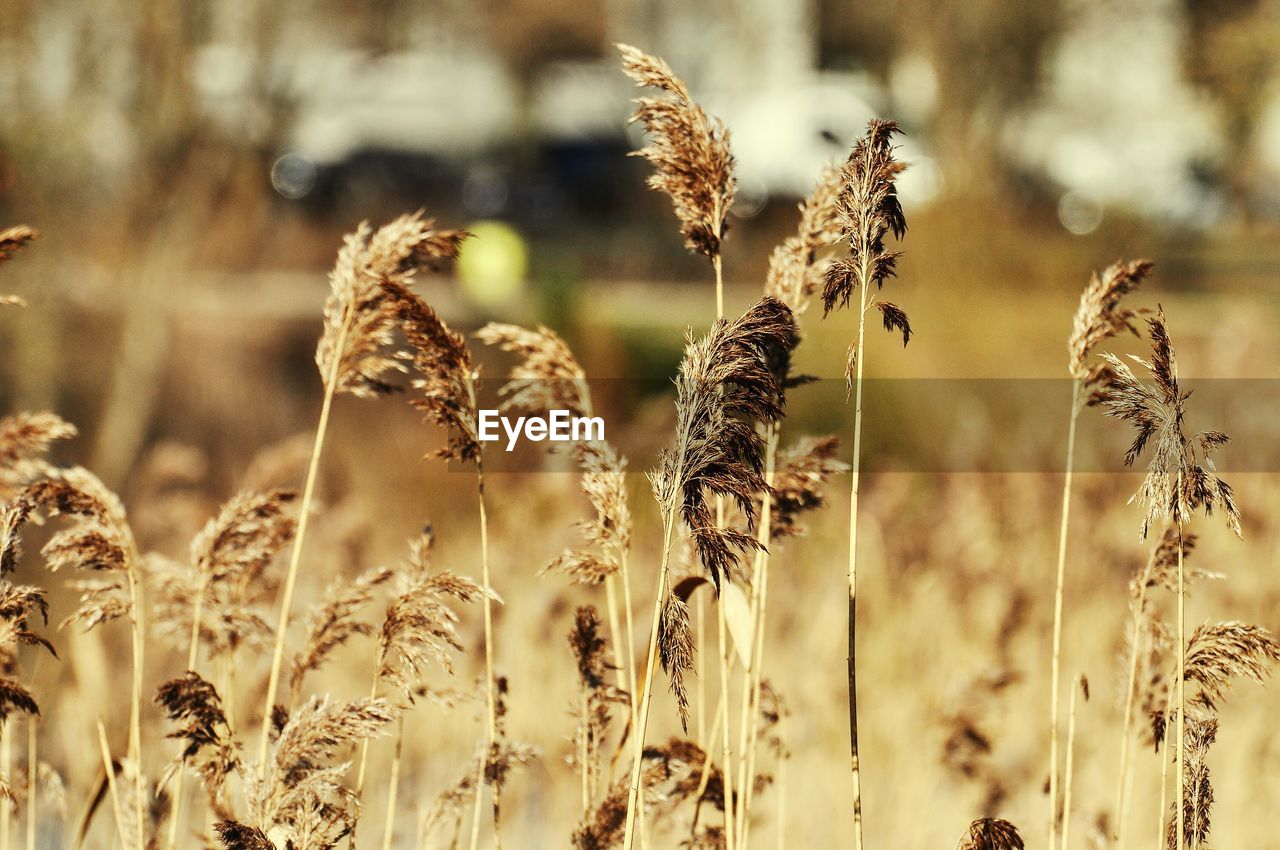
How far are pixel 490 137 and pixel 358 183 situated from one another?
2.31 meters

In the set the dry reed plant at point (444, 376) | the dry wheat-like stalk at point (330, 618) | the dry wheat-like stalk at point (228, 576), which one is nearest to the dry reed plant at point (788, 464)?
the dry reed plant at point (444, 376)

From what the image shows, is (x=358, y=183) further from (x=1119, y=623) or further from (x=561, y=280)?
(x=1119, y=623)

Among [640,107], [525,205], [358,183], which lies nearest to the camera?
[640,107]

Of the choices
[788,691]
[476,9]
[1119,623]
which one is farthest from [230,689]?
[476,9]

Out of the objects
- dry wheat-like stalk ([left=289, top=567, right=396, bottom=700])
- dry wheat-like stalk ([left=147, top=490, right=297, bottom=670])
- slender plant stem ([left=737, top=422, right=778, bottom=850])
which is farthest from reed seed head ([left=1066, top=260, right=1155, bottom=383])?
dry wheat-like stalk ([left=147, top=490, right=297, bottom=670])

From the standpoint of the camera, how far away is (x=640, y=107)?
219 centimetres

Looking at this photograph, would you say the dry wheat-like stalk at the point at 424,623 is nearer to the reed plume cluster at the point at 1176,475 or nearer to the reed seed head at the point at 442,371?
the reed seed head at the point at 442,371

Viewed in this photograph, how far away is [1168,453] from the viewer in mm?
1985

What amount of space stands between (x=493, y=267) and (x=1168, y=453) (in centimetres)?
1171

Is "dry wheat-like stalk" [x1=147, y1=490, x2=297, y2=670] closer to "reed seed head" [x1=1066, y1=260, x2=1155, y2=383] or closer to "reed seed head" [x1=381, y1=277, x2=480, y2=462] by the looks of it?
"reed seed head" [x1=381, y1=277, x2=480, y2=462]

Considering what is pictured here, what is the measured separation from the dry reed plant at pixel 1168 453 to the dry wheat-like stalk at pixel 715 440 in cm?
56

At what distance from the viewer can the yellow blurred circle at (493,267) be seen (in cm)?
1293

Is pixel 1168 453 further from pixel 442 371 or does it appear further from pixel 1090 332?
pixel 442 371

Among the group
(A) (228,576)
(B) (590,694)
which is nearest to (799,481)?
(B) (590,694)
